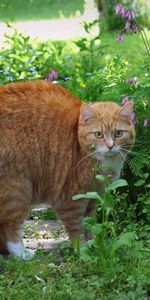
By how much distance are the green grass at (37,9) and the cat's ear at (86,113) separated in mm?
15265

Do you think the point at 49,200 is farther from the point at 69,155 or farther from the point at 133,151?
the point at 133,151

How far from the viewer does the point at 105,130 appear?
6.07 meters

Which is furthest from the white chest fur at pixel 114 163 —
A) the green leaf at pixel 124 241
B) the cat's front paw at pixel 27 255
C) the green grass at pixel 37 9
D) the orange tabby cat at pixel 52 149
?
the green grass at pixel 37 9

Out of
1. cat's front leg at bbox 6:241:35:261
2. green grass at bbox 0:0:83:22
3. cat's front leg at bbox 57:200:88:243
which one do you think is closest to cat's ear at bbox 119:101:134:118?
cat's front leg at bbox 57:200:88:243

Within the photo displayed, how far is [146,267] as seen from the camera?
4.91 meters

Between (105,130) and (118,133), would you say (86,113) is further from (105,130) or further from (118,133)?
(118,133)

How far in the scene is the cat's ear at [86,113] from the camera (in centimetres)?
605

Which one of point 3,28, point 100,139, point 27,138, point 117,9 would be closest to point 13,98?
point 27,138

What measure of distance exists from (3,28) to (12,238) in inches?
553

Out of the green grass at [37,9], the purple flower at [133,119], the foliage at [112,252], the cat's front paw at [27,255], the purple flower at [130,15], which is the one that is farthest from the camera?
the green grass at [37,9]

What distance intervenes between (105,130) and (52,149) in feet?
1.40

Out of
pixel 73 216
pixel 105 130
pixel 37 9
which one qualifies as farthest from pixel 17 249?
pixel 37 9

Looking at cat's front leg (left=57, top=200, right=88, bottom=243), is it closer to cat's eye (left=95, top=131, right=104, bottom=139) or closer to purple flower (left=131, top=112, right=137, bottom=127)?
cat's eye (left=95, top=131, right=104, bottom=139)

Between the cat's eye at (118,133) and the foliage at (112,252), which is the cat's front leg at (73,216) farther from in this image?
the cat's eye at (118,133)
